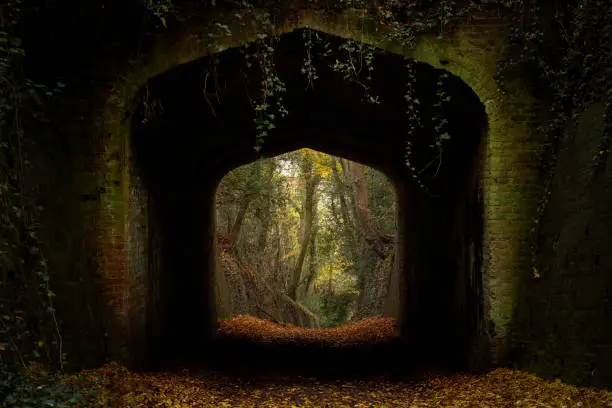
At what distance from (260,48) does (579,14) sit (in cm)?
347

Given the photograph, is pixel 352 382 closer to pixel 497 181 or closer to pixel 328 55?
pixel 497 181

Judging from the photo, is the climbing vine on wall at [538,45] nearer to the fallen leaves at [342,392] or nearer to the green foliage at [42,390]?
the fallen leaves at [342,392]

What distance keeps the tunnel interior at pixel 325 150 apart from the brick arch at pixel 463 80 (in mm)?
178

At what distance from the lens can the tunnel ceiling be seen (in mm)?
6113

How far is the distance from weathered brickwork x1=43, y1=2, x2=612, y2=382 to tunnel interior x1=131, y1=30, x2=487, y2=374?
19 centimetres

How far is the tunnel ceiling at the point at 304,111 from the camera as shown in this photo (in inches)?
241

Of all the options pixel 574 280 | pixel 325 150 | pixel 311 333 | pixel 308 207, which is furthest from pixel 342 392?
pixel 308 207

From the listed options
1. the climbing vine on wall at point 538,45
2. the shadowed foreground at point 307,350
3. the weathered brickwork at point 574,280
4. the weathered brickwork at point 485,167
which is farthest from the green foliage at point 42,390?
the weathered brickwork at point 574,280

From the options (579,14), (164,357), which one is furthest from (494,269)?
(164,357)

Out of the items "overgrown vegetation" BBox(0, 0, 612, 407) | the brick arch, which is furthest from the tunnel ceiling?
"overgrown vegetation" BBox(0, 0, 612, 407)

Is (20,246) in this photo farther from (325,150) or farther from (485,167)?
(325,150)

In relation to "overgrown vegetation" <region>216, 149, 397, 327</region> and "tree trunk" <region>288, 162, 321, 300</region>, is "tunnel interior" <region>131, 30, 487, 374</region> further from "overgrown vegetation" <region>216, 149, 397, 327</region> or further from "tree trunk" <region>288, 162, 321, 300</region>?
"tree trunk" <region>288, 162, 321, 300</region>

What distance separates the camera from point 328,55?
20.6ft

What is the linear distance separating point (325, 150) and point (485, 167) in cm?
470
